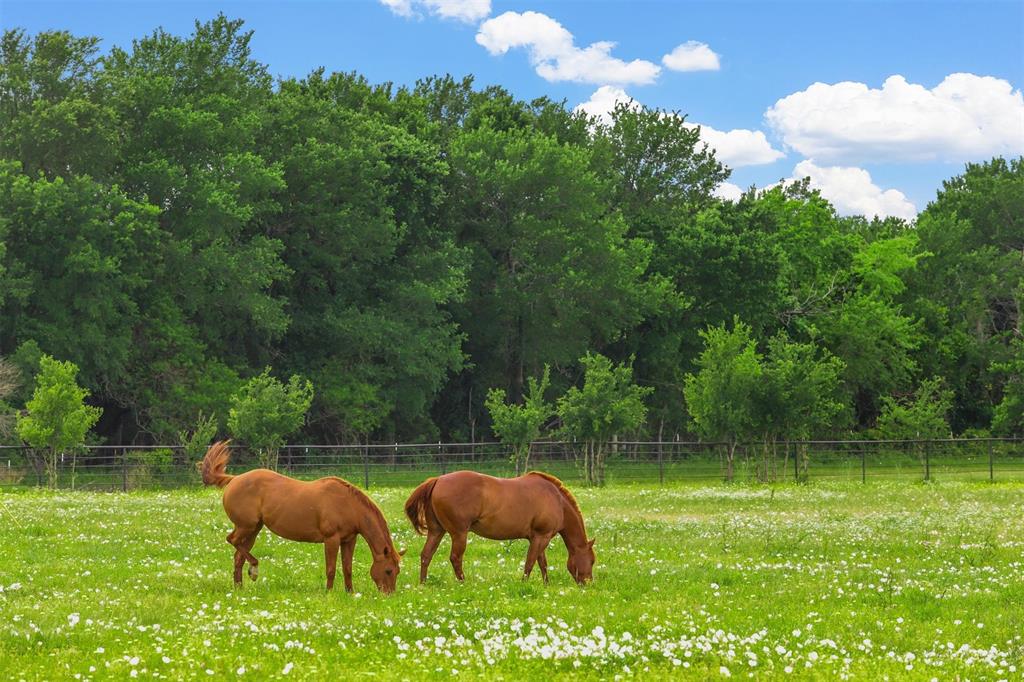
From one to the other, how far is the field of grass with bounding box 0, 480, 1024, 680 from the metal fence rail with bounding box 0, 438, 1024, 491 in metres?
21.0

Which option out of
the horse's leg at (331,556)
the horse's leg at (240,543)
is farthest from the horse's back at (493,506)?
the horse's leg at (240,543)

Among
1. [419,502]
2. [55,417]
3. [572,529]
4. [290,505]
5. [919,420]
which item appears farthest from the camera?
[919,420]

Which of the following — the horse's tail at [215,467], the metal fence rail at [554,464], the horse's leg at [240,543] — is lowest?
the metal fence rail at [554,464]

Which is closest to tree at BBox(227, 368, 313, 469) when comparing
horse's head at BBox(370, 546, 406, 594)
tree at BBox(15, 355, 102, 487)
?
tree at BBox(15, 355, 102, 487)

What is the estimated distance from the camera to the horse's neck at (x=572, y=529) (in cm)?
1466

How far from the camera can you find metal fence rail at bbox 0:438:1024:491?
138 feet

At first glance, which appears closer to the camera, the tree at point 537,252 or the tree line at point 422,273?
the tree line at point 422,273

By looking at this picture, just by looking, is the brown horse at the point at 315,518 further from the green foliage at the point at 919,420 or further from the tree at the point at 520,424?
the green foliage at the point at 919,420

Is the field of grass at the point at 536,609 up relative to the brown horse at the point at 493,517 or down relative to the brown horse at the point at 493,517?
down

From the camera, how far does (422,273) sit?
6284cm

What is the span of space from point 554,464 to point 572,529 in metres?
39.5

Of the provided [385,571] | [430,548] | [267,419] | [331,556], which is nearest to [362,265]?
[267,419]

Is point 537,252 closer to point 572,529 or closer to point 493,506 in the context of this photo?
point 572,529

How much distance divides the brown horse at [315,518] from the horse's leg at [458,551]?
3.35 ft
